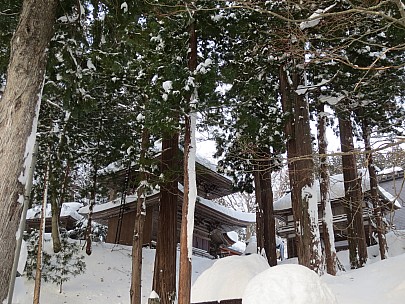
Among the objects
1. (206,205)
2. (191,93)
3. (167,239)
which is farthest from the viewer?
(206,205)

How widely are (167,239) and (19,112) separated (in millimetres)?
5346

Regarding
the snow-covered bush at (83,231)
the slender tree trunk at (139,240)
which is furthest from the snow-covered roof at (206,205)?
the slender tree trunk at (139,240)

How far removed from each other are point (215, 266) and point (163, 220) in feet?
13.0

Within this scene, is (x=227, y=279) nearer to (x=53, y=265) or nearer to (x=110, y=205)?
(x=53, y=265)

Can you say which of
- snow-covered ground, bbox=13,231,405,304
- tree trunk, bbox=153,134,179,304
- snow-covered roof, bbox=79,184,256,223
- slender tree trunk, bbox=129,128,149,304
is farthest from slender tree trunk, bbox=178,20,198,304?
snow-covered roof, bbox=79,184,256,223

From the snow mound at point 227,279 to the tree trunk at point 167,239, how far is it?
3.66 meters

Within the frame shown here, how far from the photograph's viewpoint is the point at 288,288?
2.59m

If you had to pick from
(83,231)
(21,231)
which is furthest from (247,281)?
(83,231)

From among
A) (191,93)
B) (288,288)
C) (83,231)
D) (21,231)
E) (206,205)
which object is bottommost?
(288,288)

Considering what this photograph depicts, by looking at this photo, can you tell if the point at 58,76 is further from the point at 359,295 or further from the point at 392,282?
the point at 392,282

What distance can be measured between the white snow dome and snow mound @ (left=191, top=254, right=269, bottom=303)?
2200mm

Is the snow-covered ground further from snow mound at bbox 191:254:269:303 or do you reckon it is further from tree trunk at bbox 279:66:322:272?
tree trunk at bbox 279:66:322:272

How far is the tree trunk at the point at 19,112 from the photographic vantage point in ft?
13.0

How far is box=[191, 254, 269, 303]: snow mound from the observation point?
489 cm
